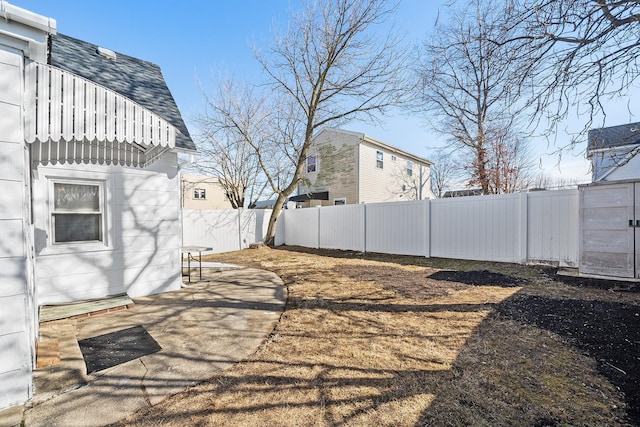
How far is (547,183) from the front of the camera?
28.9 metres

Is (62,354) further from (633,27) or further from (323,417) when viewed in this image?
(633,27)

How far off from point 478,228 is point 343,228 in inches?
194

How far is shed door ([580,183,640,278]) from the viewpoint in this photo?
537 cm

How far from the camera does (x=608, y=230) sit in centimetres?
559

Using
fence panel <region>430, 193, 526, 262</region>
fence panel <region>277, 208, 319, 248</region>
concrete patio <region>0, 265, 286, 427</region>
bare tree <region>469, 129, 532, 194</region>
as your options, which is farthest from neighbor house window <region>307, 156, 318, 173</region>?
concrete patio <region>0, 265, 286, 427</region>

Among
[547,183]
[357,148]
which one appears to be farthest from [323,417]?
[547,183]

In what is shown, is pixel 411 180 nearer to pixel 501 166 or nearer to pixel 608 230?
pixel 501 166

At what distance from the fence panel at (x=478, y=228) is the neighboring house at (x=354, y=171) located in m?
7.03

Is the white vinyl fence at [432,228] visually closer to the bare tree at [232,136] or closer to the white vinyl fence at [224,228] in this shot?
the white vinyl fence at [224,228]

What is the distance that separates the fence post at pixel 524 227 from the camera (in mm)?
7203

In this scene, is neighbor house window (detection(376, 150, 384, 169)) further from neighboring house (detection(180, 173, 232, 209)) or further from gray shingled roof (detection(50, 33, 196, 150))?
neighboring house (detection(180, 173, 232, 209))

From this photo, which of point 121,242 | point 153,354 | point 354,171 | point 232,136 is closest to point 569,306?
point 153,354

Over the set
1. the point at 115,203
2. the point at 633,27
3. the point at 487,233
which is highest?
the point at 633,27

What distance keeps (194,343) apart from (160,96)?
18.7ft
